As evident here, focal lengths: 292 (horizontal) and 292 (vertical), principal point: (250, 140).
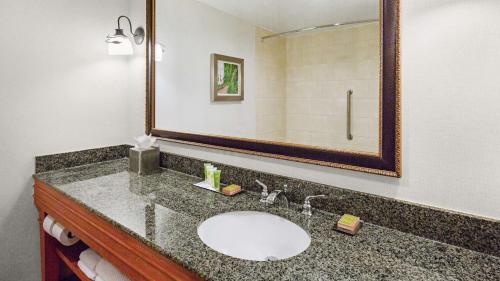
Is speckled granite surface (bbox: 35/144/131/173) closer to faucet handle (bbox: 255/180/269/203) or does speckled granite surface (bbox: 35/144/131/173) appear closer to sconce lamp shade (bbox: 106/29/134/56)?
sconce lamp shade (bbox: 106/29/134/56)

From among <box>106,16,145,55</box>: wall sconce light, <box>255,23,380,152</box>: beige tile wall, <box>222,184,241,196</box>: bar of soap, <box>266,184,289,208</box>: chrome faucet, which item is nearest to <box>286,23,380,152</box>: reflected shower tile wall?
<box>255,23,380,152</box>: beige tile wall

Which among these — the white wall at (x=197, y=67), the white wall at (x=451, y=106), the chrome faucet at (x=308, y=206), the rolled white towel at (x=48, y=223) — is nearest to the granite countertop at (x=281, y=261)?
the chrome faucet at (x=308, y=206)

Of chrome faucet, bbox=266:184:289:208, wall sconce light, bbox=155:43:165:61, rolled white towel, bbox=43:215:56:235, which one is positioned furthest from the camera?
wall sconce light, bbox=155:43:165:61

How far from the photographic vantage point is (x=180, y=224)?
105 centimetres

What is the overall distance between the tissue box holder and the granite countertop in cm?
28

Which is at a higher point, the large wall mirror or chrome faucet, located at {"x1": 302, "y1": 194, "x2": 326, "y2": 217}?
the large wall mirror

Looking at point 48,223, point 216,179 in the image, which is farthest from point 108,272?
point 216,179

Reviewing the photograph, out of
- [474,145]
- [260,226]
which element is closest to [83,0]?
[260,226]

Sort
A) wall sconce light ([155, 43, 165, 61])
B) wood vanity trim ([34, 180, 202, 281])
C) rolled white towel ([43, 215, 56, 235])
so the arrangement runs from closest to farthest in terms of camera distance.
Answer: wood vanity trim ([34, 180, 202, 281]) → rolled white towel ([43, 215, 56, 235]) → wall sconce light ([155, 43, 165, 61])

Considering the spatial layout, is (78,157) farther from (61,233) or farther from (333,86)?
(333,86)

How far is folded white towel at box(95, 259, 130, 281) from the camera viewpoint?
4.19ft

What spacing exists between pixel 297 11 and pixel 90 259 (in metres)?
1.51

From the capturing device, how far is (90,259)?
1.45 meters

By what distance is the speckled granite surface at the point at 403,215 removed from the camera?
85 centimetres
